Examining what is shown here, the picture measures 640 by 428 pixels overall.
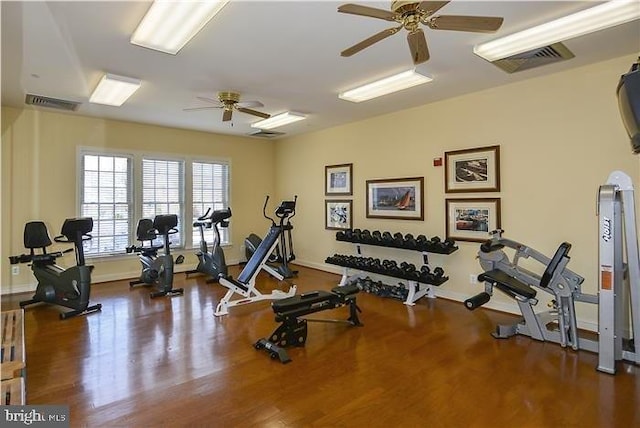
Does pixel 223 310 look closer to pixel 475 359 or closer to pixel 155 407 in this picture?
pixel 155 407

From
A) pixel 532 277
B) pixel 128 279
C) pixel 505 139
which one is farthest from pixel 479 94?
pixel 128 279

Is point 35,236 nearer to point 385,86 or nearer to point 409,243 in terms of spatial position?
point 385,86

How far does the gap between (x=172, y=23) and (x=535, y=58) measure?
3.27 metres

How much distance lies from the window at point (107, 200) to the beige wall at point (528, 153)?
4.16 m

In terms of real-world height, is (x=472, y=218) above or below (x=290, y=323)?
above

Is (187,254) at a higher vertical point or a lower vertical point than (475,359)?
higher

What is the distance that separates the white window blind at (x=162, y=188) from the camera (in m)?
6.34

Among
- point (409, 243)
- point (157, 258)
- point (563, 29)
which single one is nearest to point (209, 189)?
point (157, 258)

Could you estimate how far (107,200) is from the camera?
5.95m

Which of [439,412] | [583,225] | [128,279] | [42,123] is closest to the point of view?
[439,412]

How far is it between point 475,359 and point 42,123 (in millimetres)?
6553

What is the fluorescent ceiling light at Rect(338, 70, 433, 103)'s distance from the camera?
379 cm

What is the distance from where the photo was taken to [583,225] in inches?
144

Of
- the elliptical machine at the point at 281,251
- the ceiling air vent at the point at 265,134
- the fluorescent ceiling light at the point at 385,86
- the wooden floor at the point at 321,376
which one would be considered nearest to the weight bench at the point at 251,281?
the wooden floor at the point at 321,376
